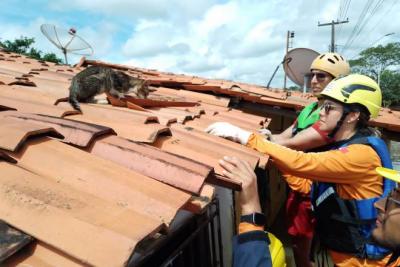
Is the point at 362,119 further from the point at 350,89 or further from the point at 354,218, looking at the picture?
the point at 354,218

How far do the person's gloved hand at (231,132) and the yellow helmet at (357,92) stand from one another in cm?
64

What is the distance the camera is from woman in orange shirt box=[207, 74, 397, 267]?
2180 millimetres

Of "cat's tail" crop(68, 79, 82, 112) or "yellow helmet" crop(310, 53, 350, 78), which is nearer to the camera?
"cat's tail" crop(68, 79, 82, 112)

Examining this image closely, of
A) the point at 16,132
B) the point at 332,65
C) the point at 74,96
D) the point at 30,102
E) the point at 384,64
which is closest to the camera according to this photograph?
→ the point at 16,132

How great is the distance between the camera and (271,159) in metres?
2.28

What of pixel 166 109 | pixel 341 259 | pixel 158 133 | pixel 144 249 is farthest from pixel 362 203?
pixel 166 109

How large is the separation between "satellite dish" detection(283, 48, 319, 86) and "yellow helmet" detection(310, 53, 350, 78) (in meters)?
4.22

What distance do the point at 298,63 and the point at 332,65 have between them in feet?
15.3

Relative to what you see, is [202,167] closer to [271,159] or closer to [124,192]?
[124,192]

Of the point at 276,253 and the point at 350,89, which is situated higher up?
the point at 350,89

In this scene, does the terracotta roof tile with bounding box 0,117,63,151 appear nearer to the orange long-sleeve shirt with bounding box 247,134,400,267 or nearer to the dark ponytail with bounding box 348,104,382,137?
the orange long-sleeve shirt with bounding box 247,134,400,267

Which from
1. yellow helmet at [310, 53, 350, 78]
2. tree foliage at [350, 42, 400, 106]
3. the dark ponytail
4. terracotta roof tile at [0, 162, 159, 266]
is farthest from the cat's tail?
tree foliage at [350, 42, 400, 106]

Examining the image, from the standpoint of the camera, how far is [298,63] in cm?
838

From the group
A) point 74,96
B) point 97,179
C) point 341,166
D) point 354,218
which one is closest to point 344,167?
point 341,166
